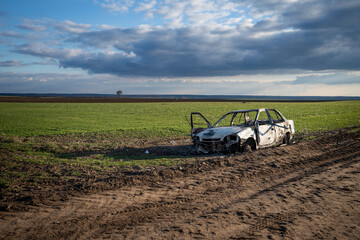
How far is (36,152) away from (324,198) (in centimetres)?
961

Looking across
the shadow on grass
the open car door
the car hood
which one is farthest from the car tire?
the shadow on grass

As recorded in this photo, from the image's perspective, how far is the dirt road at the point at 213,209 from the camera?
367 centimetres

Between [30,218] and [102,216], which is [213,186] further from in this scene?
[30,218]

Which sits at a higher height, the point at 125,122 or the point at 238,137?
the point at 238,137

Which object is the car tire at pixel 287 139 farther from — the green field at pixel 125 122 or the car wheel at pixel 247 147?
the green field at pixel 125 122

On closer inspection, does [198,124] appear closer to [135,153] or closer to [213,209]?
[135,153]

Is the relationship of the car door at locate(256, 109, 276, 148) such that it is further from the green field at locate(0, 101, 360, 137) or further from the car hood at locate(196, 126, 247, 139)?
the green field at locate(0, 101, 360, 137)

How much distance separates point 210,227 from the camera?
149 inches

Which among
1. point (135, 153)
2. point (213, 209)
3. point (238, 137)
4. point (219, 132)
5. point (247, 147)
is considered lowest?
point (135, 153)

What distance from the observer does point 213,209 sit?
4.41 meters

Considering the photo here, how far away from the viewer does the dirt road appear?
12.0ft

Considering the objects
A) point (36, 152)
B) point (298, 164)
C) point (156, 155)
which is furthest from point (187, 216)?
point (36, 152)

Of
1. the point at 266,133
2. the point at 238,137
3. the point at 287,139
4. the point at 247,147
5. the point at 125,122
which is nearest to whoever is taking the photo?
the point at 238,137

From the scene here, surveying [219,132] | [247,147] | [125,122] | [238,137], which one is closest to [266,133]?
[247,147]
